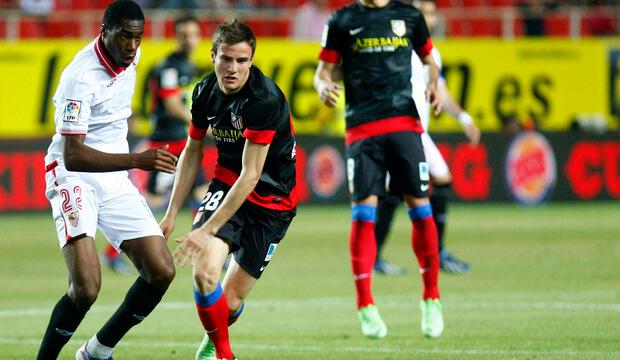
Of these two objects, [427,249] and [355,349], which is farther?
[427,249]

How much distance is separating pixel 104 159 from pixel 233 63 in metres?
0.90

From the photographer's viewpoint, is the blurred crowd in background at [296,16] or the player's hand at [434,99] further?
the blurred crowd in background at [296,16]

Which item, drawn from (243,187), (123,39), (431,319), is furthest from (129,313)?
(431,319)

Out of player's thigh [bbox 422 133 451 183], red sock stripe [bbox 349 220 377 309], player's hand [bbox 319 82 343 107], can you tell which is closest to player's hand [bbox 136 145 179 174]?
player's hand [bbox 319 82 343 107]

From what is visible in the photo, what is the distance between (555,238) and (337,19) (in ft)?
26.6

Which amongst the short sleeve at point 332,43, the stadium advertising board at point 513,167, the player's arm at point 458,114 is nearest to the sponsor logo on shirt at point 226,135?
the short sleeve at point 332,43

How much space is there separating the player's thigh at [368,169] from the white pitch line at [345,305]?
166cm

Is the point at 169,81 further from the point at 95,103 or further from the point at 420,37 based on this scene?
the point at 95,103

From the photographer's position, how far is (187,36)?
44.3 feet

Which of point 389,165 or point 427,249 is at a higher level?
point 389,165

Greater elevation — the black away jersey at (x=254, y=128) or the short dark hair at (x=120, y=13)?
the short dark hair at (x=120, y=13)

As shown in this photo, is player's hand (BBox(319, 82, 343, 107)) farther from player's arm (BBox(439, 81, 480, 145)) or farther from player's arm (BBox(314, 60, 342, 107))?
player's arm (BBox(439, 81, 480, 145))

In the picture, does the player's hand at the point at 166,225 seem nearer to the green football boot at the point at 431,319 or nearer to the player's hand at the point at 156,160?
the player's hand at the point at 156,160

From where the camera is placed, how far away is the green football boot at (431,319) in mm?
8781
